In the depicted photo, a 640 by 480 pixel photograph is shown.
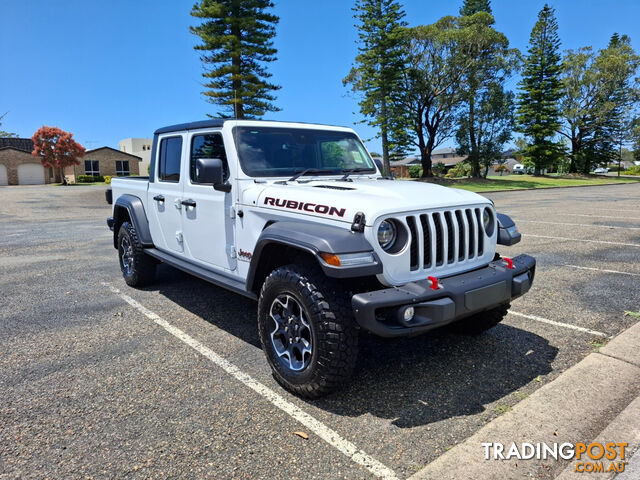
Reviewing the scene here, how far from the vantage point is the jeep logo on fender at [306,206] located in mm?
2977

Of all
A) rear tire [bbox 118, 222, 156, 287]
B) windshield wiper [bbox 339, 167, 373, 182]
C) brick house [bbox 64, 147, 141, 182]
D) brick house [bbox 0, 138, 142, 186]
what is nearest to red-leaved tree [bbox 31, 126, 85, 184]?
brick house [bbox 0, 138, 142, 186]

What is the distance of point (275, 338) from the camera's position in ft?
10.7

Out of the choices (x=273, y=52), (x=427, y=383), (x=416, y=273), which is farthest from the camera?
(x=273, y=52)

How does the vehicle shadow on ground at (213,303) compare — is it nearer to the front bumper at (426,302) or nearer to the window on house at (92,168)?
the front bumper at (426,302)

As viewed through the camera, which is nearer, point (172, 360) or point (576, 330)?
point (172, 360)

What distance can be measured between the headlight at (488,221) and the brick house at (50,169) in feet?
188

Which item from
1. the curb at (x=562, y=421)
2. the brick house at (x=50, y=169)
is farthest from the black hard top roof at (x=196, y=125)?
the brick house at (x=50, y=169)

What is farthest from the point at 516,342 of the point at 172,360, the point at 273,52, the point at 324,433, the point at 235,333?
the point at 273,52

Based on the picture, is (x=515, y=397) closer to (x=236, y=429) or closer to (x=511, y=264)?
(x=511, y=264)

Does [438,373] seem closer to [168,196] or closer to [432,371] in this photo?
[432,371]

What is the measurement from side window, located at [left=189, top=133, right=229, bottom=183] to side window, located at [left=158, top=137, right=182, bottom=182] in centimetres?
29

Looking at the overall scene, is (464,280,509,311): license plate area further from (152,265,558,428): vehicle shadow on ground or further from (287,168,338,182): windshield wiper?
(287,168,338,182): windshield wiper

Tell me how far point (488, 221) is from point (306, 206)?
1605mm

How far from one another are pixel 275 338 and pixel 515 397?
1.71 metres
